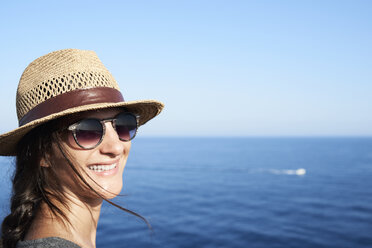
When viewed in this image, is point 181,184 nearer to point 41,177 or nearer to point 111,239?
point 111,239

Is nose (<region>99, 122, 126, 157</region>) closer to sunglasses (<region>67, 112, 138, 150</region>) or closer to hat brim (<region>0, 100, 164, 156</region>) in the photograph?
sunglasses (<region>67, 112, 138, 150</region>)

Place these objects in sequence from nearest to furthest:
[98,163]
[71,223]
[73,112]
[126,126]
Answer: [73,112], [71,223], [98,163], [126,126]

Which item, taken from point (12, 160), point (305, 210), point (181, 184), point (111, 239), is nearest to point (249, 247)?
point (111, 239)

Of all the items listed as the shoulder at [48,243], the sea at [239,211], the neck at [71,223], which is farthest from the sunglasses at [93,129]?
the sea at [239,211]

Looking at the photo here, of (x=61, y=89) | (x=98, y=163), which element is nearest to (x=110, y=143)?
(x=98, y=163)

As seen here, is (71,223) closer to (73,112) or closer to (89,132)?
(89,132)

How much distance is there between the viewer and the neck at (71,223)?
2.33 meters

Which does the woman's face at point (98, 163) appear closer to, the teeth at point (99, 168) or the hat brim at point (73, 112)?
the teeth at point (99, 168)

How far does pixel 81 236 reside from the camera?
2.67 meters

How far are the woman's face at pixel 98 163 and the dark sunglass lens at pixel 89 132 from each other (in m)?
0.06

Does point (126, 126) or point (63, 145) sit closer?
point (63, 145)

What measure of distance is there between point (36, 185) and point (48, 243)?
0.67m

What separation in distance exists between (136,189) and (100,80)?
41.9 metres

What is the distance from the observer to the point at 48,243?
2.15 meters
